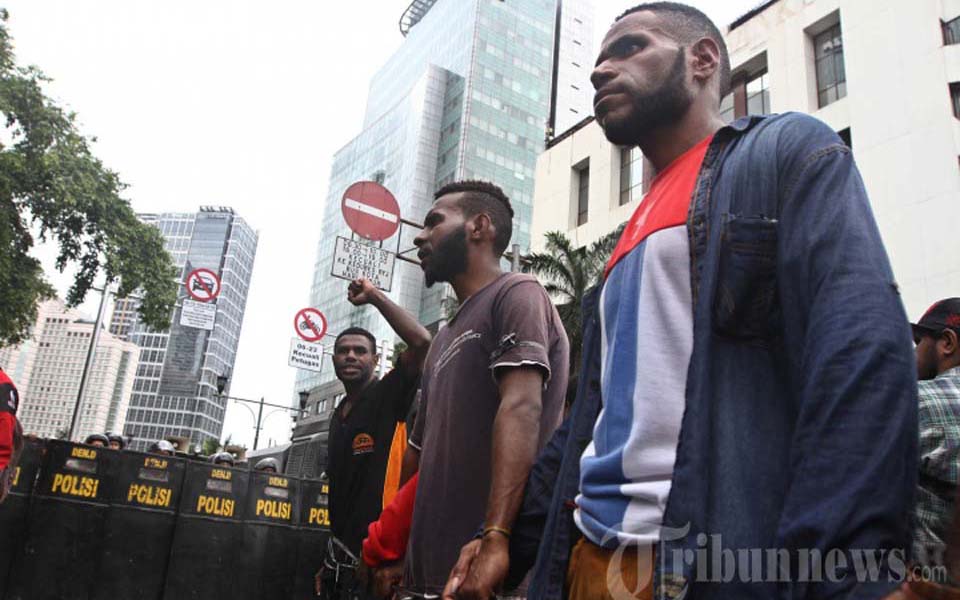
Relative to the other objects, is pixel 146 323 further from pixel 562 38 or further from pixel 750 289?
pixel 562 38

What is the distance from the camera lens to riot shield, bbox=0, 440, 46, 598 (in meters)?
7.96

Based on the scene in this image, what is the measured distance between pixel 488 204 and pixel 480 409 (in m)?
1.04

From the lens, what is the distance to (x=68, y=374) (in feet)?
475

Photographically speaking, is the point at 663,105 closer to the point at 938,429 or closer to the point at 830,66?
the point at 938,429

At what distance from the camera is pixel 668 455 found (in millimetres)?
1303

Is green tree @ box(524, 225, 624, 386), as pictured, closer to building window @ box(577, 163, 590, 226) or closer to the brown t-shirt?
building window @ box(577, 163, 590, 226)

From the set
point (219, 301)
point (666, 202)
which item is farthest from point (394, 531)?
point (219, 301)

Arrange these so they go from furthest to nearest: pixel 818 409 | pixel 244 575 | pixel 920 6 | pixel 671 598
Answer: pixel 920 6
pixel 244 575
pixel 671 598
pixel 818 409

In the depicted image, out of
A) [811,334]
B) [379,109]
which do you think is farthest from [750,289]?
[379,109]

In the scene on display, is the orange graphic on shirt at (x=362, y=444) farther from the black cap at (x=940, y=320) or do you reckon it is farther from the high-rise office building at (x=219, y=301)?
the high-rise office building at (x=219, y=301)

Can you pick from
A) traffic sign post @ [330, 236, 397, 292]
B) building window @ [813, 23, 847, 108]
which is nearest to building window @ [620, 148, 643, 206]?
building window @ [813, 23, 847, 108]

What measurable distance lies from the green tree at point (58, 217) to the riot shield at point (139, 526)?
11.3 meters

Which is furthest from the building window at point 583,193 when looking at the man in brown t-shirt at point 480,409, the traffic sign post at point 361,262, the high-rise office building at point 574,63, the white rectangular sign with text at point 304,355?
the high-rise office building at point 574,63

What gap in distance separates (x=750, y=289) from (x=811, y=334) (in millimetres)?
183
